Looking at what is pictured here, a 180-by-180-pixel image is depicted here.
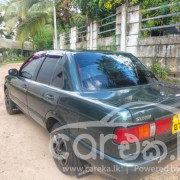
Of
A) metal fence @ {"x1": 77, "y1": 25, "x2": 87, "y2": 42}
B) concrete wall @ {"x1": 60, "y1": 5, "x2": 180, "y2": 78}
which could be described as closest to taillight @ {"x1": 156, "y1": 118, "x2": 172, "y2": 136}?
concrete wall @ {"x1": 60, "y1": 5, "x2": 180, "y2": 78}

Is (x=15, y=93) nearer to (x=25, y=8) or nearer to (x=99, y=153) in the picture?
(x=99, y=153)

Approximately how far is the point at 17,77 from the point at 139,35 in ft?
13.0

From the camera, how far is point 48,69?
2699mm

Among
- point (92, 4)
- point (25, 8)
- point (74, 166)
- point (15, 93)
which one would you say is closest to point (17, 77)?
point (15, 93)

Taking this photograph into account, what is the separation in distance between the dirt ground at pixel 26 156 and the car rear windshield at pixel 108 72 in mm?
1202

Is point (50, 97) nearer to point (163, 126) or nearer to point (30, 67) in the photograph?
point (30, 67)

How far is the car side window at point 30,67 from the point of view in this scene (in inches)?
124

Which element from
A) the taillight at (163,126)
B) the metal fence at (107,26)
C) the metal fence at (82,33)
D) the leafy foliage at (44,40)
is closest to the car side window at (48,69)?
the taillight at (163,126)

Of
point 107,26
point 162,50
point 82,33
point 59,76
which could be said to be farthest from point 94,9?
point 59,76

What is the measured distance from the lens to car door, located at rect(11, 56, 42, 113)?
3.18 m

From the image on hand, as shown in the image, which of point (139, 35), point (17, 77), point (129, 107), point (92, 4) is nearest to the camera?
point (129, 107)

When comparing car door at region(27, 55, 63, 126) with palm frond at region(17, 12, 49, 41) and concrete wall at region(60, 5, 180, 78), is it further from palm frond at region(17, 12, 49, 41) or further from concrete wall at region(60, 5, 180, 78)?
palm frond at region(17, 12, 49, 41)

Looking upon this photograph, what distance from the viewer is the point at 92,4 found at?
24.9 feet
